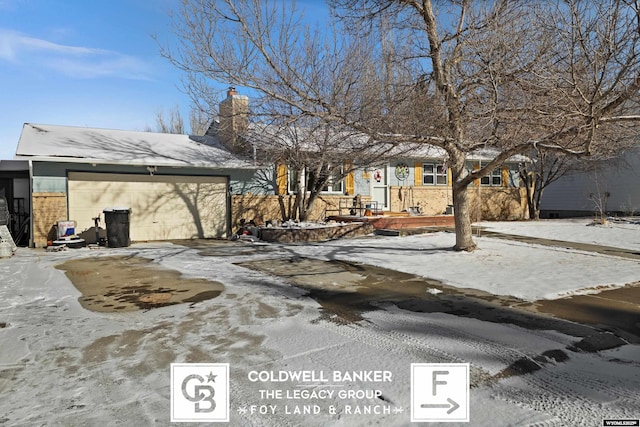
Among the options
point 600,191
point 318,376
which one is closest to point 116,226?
point 318,376

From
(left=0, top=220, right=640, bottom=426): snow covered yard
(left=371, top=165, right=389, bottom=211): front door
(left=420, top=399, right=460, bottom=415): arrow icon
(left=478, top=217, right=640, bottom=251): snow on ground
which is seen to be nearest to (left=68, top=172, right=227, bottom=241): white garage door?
(left=0, top=220, right=640, bottom=426): snow covered yard

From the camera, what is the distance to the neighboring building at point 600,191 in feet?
74.9

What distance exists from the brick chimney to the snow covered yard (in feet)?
22.6

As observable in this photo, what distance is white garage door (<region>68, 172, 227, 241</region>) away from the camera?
13.5 m

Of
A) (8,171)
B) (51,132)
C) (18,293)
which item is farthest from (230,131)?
(18,293)

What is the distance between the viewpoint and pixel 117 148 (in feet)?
48.8

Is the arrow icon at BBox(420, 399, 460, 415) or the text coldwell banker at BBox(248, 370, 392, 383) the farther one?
the text coldwell banker at BBox(248, 370, 392, 383)

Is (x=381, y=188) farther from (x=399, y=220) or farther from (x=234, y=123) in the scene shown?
(x=234, y=123)

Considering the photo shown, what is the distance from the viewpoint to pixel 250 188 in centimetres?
1614

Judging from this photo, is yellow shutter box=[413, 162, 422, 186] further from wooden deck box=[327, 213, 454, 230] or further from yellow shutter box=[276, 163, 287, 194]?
yellow shutter box=[276, 163, 287, 194]

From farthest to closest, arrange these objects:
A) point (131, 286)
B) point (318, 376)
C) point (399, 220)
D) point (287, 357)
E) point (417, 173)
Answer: point (417, 173) → point (399, 220) → point (131, 286) → point (287, 357) → point (318, 376)

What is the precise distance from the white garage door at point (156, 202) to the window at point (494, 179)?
13.3 m

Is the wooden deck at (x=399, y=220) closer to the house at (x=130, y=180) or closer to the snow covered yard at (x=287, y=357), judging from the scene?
the house at (x=130, y=180)

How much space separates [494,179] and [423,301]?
18.0m
